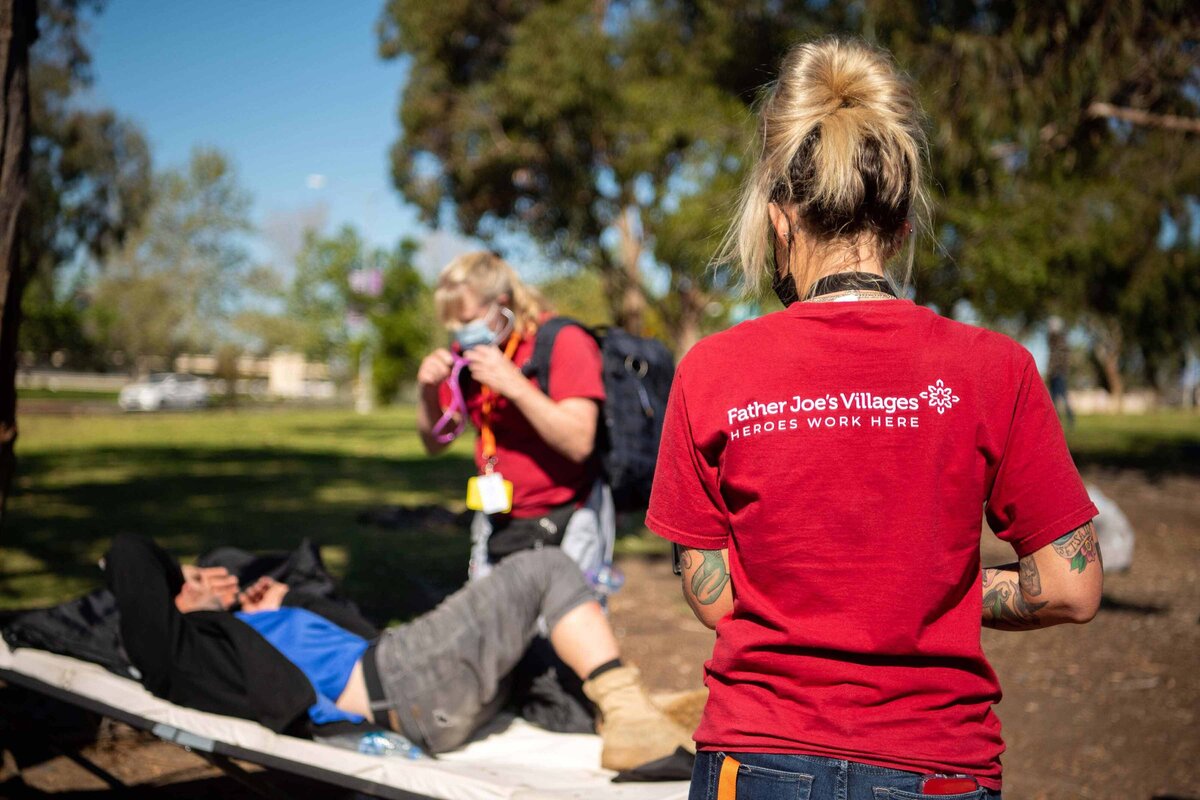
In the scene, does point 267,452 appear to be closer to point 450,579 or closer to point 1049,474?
point 450,579

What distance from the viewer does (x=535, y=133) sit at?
746 inches

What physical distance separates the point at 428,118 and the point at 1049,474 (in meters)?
21.0

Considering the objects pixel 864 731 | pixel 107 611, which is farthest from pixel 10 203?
pixel 864 731

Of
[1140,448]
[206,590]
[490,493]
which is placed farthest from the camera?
[1140,448]

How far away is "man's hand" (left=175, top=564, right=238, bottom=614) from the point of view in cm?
372

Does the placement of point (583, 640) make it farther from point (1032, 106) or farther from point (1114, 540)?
point (1032, 106)

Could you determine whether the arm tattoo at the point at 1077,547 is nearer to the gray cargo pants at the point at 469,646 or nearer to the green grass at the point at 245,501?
the gray cargo pants at the point at 469,646

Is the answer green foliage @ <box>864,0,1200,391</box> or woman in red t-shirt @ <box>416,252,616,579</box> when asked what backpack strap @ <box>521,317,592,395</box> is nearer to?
woman in red t-shirt @ <box>416,252,616,579</box>

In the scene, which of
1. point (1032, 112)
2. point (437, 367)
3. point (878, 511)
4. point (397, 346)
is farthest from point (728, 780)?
point (397, 346)

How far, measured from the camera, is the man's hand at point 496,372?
11.1 ft

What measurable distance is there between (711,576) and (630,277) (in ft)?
65.3

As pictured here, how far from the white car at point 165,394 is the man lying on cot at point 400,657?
35.6 metres

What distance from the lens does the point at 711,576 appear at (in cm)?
144

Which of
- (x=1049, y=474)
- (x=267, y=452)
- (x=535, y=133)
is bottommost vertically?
(x=267, y=452)
